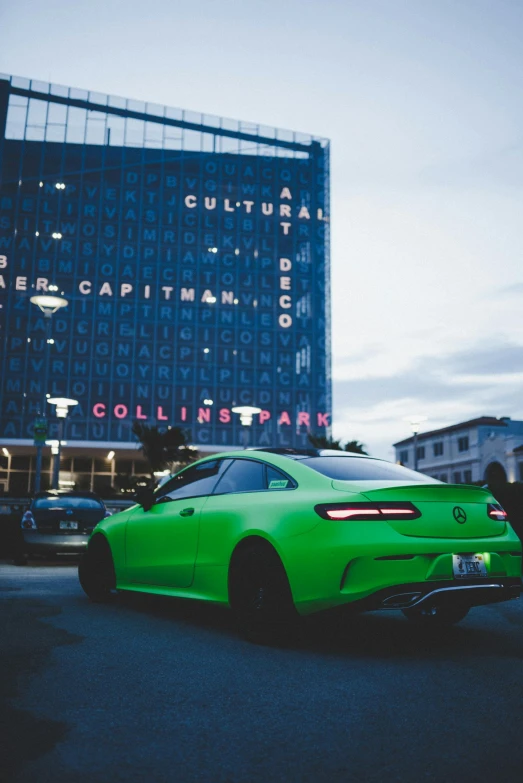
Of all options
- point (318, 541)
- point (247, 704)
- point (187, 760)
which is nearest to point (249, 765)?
point (187, 760)

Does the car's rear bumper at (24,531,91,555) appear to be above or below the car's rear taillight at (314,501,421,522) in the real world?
below

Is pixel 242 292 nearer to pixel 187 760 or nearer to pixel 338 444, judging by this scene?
pixel 338 444

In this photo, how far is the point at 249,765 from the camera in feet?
9.46

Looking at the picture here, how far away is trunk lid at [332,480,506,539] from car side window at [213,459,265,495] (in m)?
0.89

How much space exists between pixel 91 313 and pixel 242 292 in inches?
608

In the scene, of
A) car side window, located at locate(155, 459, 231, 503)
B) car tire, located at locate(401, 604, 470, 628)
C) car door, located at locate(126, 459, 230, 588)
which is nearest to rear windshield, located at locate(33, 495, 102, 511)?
car door, located at locate(126, 459, 230, 588)

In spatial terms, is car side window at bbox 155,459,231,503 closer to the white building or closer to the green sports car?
the green sports car

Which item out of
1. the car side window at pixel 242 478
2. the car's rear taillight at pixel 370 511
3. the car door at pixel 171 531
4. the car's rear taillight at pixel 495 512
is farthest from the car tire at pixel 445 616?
the car door at pixel 171 531

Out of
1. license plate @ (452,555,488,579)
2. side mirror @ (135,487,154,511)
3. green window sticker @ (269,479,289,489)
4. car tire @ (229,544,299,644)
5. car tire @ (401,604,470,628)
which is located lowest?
car tire @ (401,604,470,628)

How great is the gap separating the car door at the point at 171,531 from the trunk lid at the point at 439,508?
5.27ft

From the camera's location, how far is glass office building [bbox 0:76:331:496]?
72.8 m

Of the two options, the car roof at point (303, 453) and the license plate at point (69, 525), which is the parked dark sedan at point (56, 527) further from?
the car roof at point (303, 453)

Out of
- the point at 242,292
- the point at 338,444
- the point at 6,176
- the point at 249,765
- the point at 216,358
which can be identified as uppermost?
the point at 6,176

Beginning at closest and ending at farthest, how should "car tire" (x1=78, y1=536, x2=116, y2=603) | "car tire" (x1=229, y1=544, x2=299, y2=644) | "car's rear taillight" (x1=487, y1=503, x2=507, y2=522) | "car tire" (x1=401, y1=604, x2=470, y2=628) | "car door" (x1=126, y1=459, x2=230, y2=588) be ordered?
1. "car tire" (x1=229, y1=544, x2=299, y2=644)
2. "car's rear taillight" (x1=487, y1=503, x2=507, y2=522)
3. "car tire" (x1=401, y1=604, x2=470, y2=628)
4. "car door" (x1=126, y1=459, x2=230, y2=588)
5. "car tire" (x1=78, y1=536, x2=116, y2=603)
